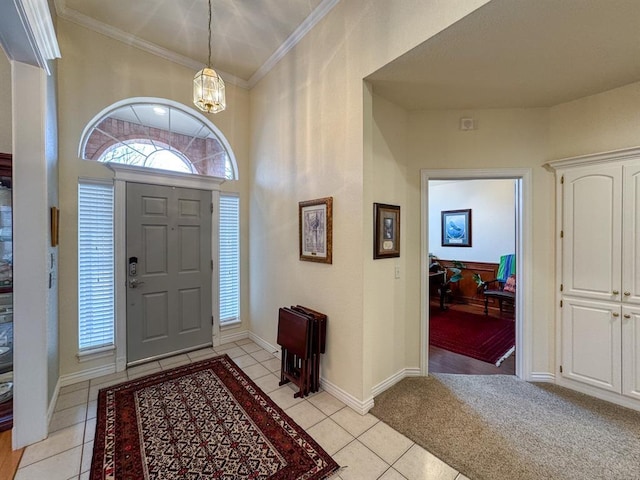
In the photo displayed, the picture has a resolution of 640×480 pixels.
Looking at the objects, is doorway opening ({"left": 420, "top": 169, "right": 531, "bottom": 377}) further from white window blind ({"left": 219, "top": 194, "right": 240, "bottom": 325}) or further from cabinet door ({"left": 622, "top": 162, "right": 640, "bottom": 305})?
white window blind ({"left": 219, "top": 194, "right": 240, "bottom": 325})

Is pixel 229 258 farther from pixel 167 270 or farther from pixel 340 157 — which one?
pixel 340 157

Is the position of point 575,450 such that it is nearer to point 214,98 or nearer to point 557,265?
point 557,265

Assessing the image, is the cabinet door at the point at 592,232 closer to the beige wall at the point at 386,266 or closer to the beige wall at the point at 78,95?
the beige wall at the point at 386,266

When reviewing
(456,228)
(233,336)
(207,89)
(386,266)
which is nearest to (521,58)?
(386,266)

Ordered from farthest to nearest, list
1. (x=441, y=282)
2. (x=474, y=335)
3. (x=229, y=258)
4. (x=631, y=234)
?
(x=441, y=282) < (x=474, y=335) < (x=229, y=258) < (x=631, y=234)

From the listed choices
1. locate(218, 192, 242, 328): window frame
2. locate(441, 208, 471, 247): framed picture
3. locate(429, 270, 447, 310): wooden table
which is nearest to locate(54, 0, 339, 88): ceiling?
locate(218, 192, 242, 328): window frame

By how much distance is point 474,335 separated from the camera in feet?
12.6

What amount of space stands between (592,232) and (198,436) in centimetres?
355

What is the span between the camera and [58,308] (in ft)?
8.13

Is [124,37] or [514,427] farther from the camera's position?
[124,37]

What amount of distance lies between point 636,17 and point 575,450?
2.64m

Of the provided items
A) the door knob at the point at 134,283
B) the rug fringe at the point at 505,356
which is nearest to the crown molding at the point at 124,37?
the door knob at the point at 134,283

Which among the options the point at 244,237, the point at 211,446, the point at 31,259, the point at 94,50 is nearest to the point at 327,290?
the point at 211,446

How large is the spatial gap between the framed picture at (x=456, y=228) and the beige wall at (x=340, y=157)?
3678 mm
